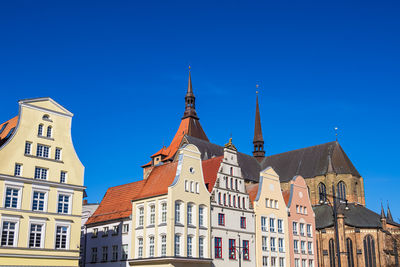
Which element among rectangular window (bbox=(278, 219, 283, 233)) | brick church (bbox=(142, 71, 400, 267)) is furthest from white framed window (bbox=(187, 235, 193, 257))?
brick church (bbox=(142, 71, 400, 267))

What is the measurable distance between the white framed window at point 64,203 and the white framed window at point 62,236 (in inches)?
44.8

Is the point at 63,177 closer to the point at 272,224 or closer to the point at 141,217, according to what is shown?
the point at 141,217

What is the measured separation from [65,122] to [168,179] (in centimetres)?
1064

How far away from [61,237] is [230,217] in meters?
17.0

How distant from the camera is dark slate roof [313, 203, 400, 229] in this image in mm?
65750

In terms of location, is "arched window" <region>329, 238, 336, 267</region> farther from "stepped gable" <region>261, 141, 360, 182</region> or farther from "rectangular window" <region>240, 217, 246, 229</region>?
"rectangular window" <region>240, 217, 246, 229</region>

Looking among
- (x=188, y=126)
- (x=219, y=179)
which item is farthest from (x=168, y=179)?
(x=188, y=126)

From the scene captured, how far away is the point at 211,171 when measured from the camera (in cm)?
4709

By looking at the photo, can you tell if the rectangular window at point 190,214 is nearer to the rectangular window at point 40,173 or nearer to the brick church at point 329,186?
the rectangular window at point 40,173

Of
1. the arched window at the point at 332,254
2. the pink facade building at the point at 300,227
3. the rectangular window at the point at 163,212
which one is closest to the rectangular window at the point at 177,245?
the rectangular window at the point at 163,212

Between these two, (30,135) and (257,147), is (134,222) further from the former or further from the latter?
(257,147)

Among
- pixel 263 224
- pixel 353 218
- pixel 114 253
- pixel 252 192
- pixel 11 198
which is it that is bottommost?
pixel 114 253

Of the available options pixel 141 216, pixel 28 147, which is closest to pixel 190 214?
pixel 141 216

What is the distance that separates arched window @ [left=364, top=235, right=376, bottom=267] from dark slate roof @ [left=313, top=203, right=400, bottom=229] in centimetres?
184
